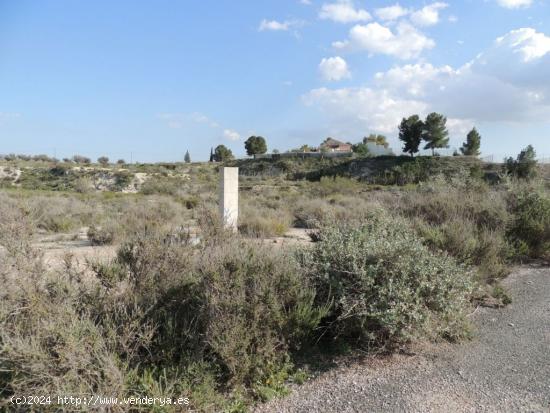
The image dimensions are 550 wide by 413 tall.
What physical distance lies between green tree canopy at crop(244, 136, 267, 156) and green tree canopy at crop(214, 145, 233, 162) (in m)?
3.87

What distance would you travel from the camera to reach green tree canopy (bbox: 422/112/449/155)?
61.2 metres

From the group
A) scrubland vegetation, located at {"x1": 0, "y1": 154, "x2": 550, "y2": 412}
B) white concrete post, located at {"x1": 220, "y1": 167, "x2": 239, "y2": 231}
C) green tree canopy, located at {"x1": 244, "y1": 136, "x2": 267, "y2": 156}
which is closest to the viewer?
scrubland vegetation, located at {"x1": 0, "y1": 154, "x2": 550, "y2": 412}

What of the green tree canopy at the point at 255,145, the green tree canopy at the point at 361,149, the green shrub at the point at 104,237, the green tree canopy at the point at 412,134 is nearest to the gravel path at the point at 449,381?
the green shrub at the point at 104,237

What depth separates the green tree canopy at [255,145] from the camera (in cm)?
8312

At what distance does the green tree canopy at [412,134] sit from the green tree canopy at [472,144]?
8289mm

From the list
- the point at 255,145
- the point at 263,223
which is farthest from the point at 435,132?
the point at 263,223

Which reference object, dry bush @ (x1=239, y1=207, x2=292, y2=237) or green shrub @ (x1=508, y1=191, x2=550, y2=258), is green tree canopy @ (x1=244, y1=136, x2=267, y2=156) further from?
green shrub @ (x1=508, y1=191, x2=550, y2=258)

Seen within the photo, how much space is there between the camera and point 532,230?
29.2 feet

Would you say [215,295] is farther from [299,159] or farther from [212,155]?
[212,155]

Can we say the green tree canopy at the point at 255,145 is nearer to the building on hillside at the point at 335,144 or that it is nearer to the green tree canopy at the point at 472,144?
the building on hillside at the point at 335,144

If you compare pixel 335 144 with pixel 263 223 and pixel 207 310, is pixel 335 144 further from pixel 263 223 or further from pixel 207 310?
pixel 207 310

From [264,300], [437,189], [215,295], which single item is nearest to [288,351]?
[264,300]

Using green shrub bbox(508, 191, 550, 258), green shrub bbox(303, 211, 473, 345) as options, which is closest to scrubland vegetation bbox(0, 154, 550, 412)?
green shrub bbox(303, 211, 473, 345)

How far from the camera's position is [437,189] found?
12.2 metres
